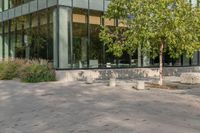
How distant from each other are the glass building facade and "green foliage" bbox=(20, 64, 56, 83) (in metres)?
0.93

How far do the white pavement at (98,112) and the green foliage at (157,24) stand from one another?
327 cm

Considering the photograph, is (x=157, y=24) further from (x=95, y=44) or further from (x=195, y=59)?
(x=195, y=59)

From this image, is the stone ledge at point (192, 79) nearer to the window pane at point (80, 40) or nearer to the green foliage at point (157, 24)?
the green foliage at point (157, 24)

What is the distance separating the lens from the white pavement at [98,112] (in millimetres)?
9151

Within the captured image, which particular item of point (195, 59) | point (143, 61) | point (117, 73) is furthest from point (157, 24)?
point (195, 59)

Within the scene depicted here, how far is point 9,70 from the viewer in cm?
2428

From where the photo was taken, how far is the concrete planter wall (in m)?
23.0

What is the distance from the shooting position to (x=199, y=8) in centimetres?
1886

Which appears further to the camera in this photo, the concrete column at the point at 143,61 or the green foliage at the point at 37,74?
the concrete column at the point at 143,61

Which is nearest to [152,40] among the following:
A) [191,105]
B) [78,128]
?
[191,105]

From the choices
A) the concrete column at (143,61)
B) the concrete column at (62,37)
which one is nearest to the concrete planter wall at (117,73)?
the concrete column at (143,61)

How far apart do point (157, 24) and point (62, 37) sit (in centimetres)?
751

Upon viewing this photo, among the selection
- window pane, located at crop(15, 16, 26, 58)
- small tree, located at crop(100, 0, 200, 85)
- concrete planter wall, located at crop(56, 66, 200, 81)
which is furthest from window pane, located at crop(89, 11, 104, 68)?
window pane, located at crop(15, 16, 26, 58)

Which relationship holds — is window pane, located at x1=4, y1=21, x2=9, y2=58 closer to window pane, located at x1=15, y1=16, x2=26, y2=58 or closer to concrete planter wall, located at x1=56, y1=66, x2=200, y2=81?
window pane, located at x1=15, y1=16, x2=26, y2=58
